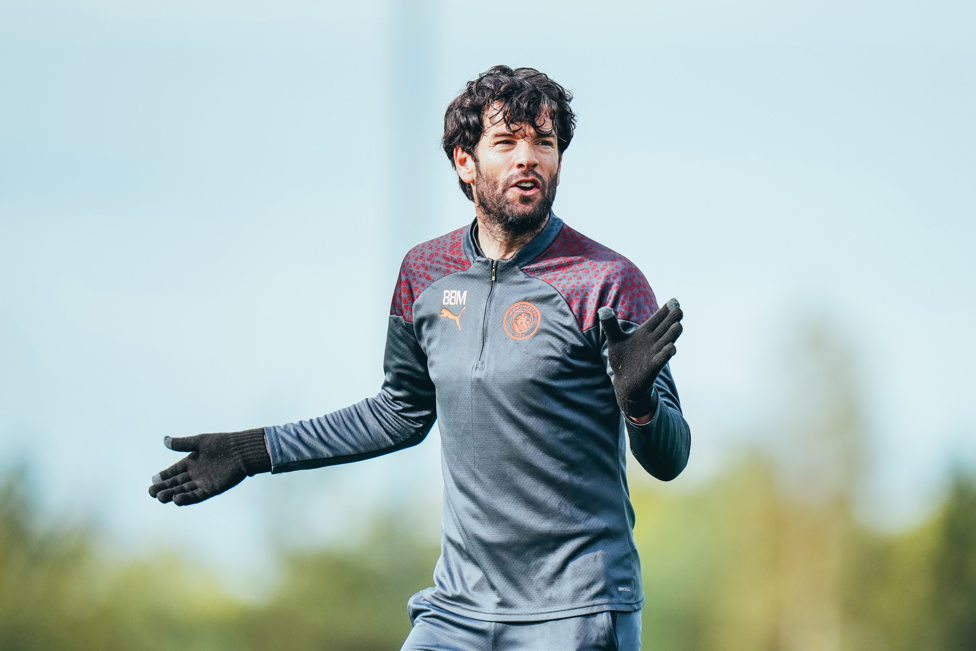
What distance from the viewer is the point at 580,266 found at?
2975mm

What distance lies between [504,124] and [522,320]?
0.59 metres

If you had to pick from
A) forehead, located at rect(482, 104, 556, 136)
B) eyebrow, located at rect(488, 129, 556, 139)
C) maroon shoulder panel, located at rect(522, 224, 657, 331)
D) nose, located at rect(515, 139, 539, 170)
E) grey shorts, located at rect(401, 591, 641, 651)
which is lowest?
grey shorts, located at rect(401, 591, 641, 651)

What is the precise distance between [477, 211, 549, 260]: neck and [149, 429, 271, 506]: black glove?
Result: 88 cm

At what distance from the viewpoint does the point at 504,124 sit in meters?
3.12

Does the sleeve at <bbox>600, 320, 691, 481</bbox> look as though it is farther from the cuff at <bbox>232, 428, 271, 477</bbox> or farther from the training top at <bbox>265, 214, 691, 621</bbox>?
the cuff at <bbox>232, 428, 271, 477</bbox>

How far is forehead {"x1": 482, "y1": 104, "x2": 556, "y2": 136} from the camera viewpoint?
10.2 ft

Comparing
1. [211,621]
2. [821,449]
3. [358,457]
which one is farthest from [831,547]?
[358,457]

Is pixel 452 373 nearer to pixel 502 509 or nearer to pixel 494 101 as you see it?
pixel 502 509

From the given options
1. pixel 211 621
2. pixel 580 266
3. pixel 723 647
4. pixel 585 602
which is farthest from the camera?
pixel 723 647

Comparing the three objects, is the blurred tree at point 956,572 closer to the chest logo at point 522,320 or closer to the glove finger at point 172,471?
the chest logo at point 522,320

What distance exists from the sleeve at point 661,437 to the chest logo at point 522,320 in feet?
0.63

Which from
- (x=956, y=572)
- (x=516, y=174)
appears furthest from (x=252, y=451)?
(x=956, y=572)

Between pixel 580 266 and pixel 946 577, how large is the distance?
1935 cm

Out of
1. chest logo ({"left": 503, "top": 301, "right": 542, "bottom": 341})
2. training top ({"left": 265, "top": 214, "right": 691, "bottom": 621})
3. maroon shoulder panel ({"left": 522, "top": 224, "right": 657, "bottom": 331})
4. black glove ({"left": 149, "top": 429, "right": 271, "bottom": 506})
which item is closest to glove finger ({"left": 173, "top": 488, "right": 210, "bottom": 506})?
black glove ({"left": 149, "top": 429, "right": 271, "bottom": 506})
